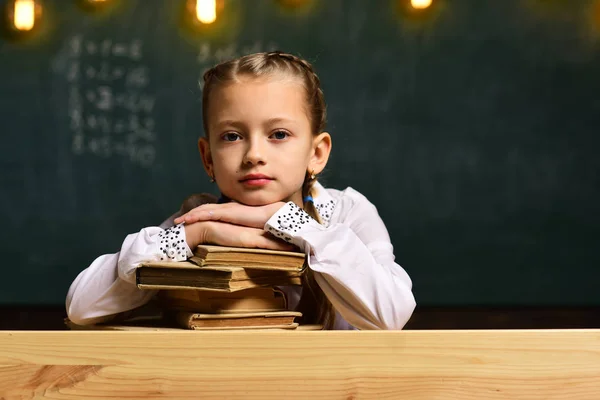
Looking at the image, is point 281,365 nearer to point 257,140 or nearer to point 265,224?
point 265,224

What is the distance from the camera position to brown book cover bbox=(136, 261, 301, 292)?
114cm

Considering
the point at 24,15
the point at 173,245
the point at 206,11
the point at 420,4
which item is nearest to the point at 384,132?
the point at 420,4

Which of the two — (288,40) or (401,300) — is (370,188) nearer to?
(288,40)

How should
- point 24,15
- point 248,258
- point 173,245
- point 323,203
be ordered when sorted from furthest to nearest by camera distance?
point 24,15 < point 323,203 < point 173,245 < point 248,258

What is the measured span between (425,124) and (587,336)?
132 inches

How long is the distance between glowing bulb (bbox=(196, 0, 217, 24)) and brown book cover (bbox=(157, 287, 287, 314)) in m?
3.34

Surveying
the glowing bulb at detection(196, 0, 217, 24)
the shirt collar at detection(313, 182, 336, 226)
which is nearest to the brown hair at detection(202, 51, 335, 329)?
the shirt collar at detection(313, 182, 336, 226)

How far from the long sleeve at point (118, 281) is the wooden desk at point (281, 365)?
0.26m

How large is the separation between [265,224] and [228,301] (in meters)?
0.14

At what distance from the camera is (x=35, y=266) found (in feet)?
14.6

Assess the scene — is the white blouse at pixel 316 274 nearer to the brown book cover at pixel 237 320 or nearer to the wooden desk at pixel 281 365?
the brown book cover at pixel 237 320

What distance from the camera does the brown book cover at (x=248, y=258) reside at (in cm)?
117

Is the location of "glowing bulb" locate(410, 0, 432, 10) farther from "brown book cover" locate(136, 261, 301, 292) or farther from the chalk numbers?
"brown book cover" locate(136, 261, 301, 292)

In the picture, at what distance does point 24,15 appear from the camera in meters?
4.49
